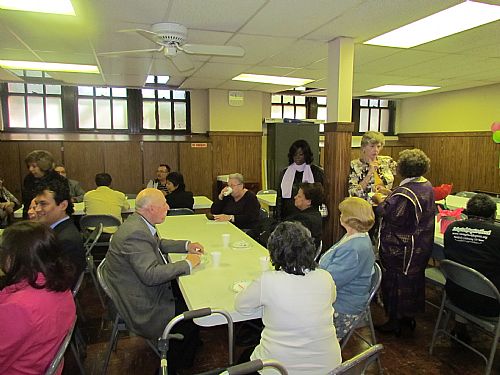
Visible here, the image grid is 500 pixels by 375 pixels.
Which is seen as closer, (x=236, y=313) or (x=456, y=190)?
(x=236, y=313)

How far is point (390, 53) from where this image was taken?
172 inches

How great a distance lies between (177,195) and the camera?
15.0 ft

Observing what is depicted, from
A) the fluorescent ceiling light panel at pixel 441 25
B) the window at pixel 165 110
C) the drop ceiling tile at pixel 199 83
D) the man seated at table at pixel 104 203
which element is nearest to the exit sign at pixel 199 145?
the window at pixel 165 110

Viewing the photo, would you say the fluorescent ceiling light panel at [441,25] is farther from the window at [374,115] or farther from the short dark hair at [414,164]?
the window at [374,115]

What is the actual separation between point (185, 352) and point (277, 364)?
127cm

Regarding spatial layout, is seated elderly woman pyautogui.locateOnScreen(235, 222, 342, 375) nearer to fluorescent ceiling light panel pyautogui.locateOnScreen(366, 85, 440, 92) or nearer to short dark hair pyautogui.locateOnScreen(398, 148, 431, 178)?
short dark hair pyautogui.locateOnScreen(398, 148, 431, 178)

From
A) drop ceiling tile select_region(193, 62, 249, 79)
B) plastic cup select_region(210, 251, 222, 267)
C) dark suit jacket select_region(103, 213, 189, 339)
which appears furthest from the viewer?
drop ceiling tile select_region(193, 62, 249, 79)

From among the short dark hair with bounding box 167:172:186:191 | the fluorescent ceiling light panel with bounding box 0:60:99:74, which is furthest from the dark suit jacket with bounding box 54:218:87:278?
the fluorescent ceiling light panel with bounding box 0:60:99:74

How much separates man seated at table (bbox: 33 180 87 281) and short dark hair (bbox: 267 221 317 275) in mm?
1307

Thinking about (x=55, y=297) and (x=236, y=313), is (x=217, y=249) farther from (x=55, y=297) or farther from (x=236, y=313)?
(x=55, y=297)

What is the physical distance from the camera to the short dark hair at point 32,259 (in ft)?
5.08

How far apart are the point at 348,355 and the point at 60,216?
7.53ft

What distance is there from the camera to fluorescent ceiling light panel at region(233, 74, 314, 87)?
5957 mm

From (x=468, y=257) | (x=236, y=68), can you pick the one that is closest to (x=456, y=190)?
(x=236, y=68)
